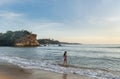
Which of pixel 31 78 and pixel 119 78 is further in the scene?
pixel 119 78

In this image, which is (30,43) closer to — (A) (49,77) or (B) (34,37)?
(B) (34,37)

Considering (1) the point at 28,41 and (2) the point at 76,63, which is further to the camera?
(1) the point at 28,41

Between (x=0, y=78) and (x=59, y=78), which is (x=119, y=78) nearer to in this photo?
(x=59, y=78)

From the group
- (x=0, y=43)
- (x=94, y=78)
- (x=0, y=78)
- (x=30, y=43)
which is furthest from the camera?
(x=0, y=43)

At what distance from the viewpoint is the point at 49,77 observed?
17.3 m

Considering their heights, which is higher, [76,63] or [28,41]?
[28,41]

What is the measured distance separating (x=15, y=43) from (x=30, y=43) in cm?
1761

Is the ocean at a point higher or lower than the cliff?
lower

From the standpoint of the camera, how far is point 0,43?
19638cm

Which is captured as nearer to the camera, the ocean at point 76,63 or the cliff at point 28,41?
the ocean at point 76,63

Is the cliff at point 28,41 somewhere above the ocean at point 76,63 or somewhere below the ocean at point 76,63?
above

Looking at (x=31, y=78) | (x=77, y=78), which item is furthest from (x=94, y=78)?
(x=31, y=78)

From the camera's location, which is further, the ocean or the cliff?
the cliff

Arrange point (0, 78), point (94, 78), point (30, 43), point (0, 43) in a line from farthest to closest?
point (0, 43) → point (30, 43) → point (94, 78) → point (0, 78)
